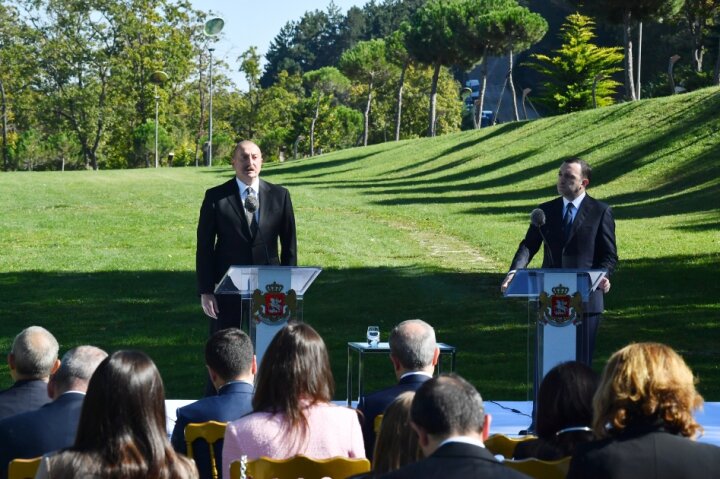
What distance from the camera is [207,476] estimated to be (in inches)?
215

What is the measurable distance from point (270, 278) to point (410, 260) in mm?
14641

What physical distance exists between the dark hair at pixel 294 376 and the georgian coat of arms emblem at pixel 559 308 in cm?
281

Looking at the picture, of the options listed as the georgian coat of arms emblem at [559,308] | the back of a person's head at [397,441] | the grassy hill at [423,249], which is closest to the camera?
the back of a person's head at [397,441]

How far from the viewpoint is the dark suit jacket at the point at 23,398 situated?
18.1ft

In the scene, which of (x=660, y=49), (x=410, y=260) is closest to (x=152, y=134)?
(x=660, y=49)

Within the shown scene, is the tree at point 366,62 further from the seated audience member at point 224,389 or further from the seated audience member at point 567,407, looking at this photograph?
the seated audience member at point 567,407

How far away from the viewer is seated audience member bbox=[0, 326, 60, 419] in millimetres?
5543

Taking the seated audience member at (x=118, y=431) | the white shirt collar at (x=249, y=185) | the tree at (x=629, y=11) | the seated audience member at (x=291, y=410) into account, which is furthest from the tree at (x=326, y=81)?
the seated audience member at (x=118, y=431)

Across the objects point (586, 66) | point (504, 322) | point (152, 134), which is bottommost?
point (504, 322)

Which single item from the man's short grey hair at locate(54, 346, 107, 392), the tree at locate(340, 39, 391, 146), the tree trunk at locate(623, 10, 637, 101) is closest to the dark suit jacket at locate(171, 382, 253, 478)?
the man's short grey hair at locate(54, 346, 107, 392)

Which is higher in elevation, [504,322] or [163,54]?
[163,54]

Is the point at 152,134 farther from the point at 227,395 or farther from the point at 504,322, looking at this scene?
the point at 227,395

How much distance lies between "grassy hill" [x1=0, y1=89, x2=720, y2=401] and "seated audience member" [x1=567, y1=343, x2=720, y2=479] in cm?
695

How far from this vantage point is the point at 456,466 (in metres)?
3.73
